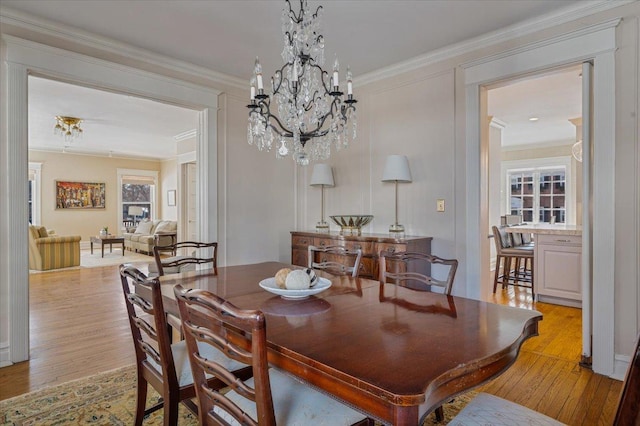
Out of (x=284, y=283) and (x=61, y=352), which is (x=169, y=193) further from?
(x=284, y=283)

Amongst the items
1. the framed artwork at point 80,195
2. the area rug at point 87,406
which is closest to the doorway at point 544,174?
the area rug at point 87,406

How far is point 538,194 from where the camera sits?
27.2ft

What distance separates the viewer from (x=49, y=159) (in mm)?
9312

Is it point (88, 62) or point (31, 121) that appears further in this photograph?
point (31, 121)

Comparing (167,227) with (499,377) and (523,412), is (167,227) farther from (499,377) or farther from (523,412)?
(523,412)

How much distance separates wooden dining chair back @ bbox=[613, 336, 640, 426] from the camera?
91cm

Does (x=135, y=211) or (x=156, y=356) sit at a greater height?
(x=135, y=211)

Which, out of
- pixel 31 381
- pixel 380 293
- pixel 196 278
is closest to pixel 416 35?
pixel 380 293

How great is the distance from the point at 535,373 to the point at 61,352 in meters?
3.62

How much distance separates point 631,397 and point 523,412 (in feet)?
1.40

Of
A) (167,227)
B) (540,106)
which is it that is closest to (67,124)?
(167,227)

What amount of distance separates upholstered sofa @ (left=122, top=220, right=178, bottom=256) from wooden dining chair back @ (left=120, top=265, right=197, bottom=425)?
706 cm

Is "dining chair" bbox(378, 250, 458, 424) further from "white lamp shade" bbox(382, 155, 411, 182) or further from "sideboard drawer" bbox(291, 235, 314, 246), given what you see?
"sideboard drawer" bbox(291, 235, 314, 246)

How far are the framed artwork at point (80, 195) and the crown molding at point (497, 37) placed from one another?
8.88 metres
